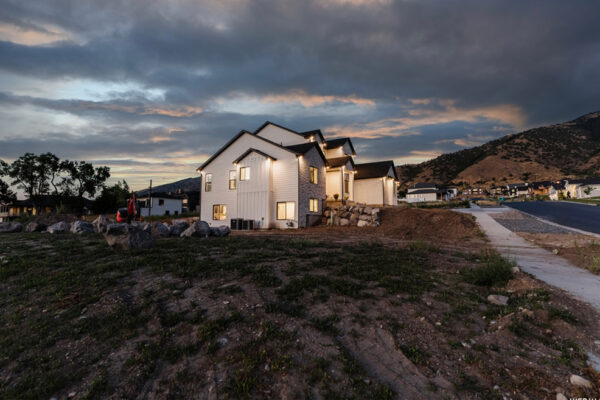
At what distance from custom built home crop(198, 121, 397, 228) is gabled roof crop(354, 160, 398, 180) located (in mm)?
3610

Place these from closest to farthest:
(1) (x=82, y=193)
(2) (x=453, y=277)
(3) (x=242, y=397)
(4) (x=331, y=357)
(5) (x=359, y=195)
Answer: (3) (x=242, y=397) → (4) (x=331, y=357) → (2) (x=453, y=277) → (5) (x=359, y=195) → (1) (x=82, y=193)

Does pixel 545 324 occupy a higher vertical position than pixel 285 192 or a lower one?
lower

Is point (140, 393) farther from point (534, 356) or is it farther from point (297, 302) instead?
point (534, 356)

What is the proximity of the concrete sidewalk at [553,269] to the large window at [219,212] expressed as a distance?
20.6m

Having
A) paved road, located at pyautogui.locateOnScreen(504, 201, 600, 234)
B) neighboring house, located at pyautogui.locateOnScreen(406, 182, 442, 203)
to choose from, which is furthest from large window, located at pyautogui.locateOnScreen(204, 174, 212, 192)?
neighboring house, located at pyautogui.locateOnScreen(406, 182, 442, 203)

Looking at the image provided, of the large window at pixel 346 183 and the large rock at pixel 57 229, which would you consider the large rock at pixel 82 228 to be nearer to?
the large rock at pixel 57 229

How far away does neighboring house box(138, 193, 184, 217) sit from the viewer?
5669cm

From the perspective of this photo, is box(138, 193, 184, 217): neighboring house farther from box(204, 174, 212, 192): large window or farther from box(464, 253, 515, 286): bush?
box(464, 253, 515, 286): bush

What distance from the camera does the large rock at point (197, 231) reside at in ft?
43.4

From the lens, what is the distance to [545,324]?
4.07 m

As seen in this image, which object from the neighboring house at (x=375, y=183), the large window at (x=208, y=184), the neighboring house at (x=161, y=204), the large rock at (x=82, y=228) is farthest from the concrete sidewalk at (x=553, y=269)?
the neighboring house at (x=161, y=204)

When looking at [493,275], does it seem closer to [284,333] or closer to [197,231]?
[284,333]

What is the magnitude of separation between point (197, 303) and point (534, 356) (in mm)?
5219

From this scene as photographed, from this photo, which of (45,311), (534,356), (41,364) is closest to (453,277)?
(534,356)
